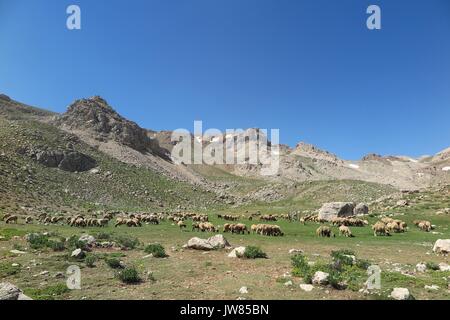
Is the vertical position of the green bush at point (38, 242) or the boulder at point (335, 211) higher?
the boulder at point (335, 211)

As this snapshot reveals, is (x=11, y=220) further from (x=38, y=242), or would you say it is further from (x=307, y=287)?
(x=307, y=287)

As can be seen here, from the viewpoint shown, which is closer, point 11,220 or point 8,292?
point 8,292

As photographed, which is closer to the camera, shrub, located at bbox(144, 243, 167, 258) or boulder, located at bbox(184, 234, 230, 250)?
shrub, located at bbox(144, 243, 167, 258)

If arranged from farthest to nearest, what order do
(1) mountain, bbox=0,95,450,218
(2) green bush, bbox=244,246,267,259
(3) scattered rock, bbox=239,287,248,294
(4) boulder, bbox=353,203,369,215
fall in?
(1) mountain, bbox=0,95,450,218 → (4) boulder, bbox=353,203,369,215 → (2) green bush, bbox=244,246,267,259 → (3) scattered rock, bbox=239,287,248,294

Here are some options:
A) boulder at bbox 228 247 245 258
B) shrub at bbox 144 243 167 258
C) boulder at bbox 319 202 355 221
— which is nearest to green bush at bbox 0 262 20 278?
shrub at bbox 144 243 167 258

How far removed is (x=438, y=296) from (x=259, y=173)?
16530 cm

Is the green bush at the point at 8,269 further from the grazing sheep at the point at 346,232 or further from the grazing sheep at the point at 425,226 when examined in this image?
the grazing sheep at the point at 425,226

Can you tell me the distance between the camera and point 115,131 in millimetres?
122500

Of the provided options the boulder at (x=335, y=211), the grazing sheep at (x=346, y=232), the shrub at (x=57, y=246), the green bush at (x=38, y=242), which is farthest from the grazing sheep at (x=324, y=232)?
the green bush at (x=38, y=242)

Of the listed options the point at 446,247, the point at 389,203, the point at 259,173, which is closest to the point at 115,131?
the point at 259,173

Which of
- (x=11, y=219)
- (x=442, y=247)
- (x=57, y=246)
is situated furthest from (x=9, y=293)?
(x=11, y=219)

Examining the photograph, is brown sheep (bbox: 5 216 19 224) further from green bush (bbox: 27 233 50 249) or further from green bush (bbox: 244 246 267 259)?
green bush (bbox: 244 246 267 259)

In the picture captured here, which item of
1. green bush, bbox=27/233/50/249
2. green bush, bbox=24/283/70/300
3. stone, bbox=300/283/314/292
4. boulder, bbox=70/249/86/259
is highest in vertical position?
green bush, bbox=27/233/50/249

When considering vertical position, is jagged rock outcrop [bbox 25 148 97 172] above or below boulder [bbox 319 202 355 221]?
above
